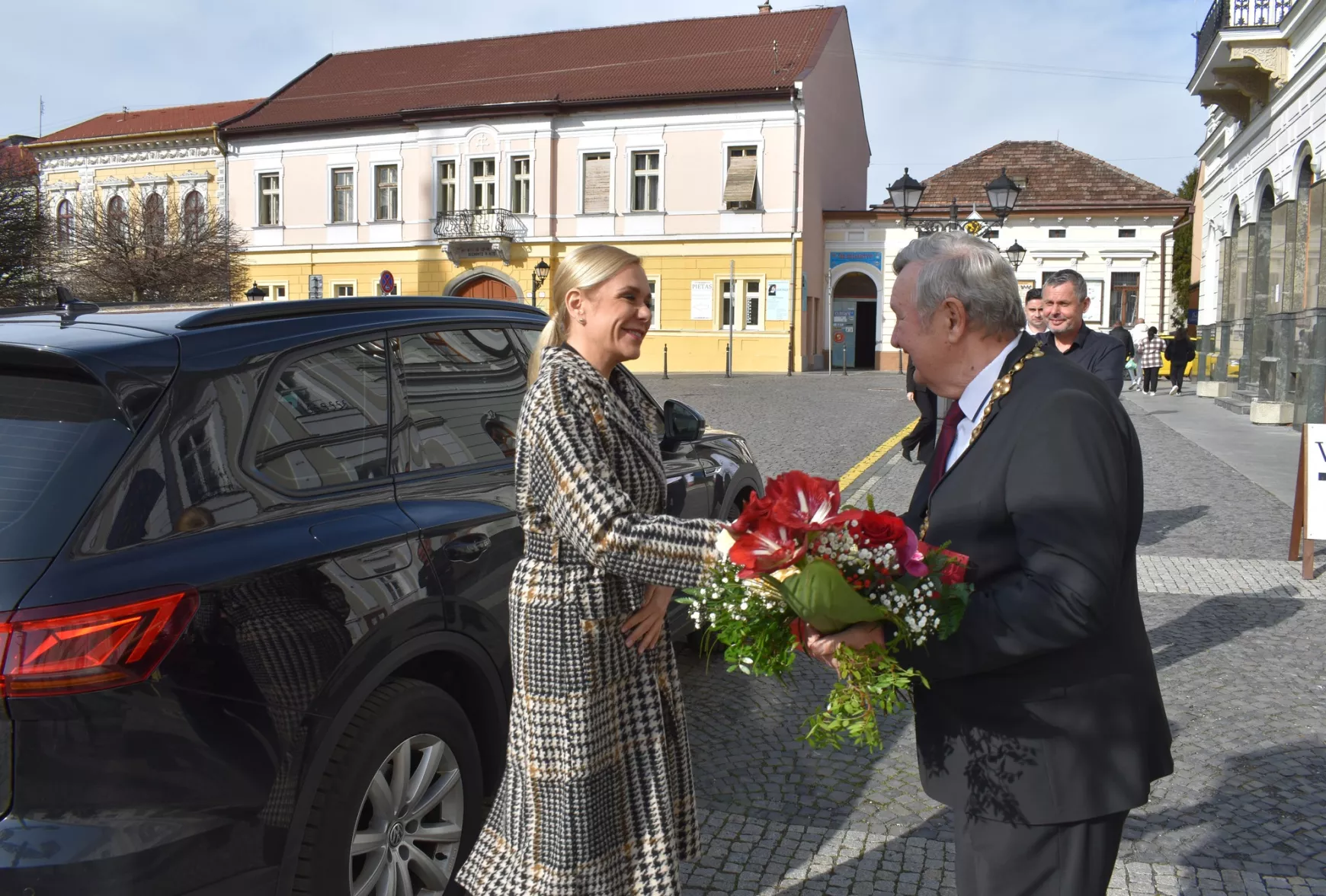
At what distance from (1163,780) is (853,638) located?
10.3 ft

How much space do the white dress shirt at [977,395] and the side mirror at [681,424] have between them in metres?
2.04

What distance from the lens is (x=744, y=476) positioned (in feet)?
17.6

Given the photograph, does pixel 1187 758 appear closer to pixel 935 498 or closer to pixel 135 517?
pixel 935 498

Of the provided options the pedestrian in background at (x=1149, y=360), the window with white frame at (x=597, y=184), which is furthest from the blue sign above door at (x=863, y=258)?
the pedestrian in background at (x=1149, y=360)

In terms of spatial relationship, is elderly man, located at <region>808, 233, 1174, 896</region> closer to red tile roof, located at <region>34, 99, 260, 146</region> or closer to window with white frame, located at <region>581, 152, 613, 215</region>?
window with white frame, located at <region>581, 152, 613, 215</region>

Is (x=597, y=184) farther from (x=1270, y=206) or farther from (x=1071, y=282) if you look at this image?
(x=1071, y=282)

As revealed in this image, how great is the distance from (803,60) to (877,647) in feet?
125

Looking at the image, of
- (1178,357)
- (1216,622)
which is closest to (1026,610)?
(1216,622)

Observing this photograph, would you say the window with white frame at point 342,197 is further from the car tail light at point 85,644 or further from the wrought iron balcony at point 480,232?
the car tail light at point 85,644

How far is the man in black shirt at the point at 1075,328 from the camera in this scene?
546 cm

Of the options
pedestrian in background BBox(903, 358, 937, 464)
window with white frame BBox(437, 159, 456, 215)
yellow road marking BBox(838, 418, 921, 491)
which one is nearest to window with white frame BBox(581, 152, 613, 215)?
window with white frame BBox(437, 159, 456, 215)

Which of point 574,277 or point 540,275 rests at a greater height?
point 540,275

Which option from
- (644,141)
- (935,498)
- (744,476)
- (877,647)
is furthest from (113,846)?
(644,141)

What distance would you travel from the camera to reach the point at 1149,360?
26.3 metres
